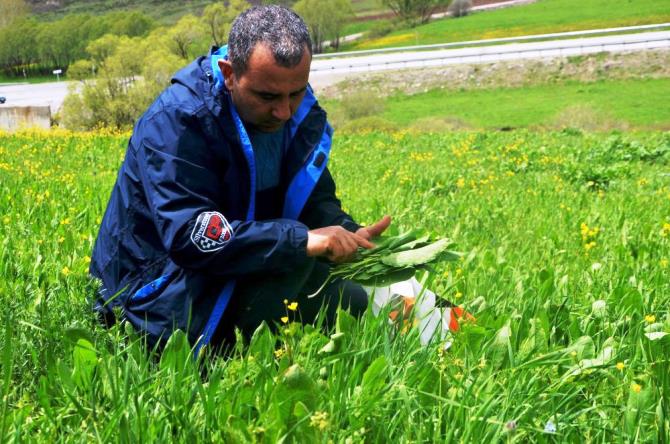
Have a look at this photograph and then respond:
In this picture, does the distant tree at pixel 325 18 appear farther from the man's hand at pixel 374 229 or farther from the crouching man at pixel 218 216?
the crouching man at pixel 218 216

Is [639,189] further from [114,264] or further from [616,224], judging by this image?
[114,264]

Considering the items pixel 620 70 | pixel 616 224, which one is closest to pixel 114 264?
pixel 616 224

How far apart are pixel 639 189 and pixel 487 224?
328 centimetres

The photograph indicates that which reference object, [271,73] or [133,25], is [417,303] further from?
[133,25]

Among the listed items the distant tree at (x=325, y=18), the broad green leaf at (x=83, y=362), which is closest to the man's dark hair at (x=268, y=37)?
the broad green leaf at (x=83, y=362)

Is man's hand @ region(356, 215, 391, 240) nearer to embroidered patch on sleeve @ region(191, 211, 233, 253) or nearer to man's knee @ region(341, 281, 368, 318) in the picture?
man's knee @ region(341, 281, 368, 318)

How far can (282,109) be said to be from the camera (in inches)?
120

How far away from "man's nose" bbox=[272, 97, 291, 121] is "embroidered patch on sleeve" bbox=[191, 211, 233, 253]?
1.45 ft

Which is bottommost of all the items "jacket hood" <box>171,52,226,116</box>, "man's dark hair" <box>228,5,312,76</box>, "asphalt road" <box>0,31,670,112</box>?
"asphalt road" <box>0,31,670,112</box>

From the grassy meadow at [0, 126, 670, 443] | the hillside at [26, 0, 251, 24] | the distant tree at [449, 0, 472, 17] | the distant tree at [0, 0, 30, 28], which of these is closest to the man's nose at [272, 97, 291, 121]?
the grassy meadow at [0, 126, 670, 443]

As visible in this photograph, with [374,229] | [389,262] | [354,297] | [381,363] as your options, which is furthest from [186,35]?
[381,363]

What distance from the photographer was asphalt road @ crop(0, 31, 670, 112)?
5031 centimetres

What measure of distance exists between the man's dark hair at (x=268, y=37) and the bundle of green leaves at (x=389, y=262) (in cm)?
83

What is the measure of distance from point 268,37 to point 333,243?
79 cm
